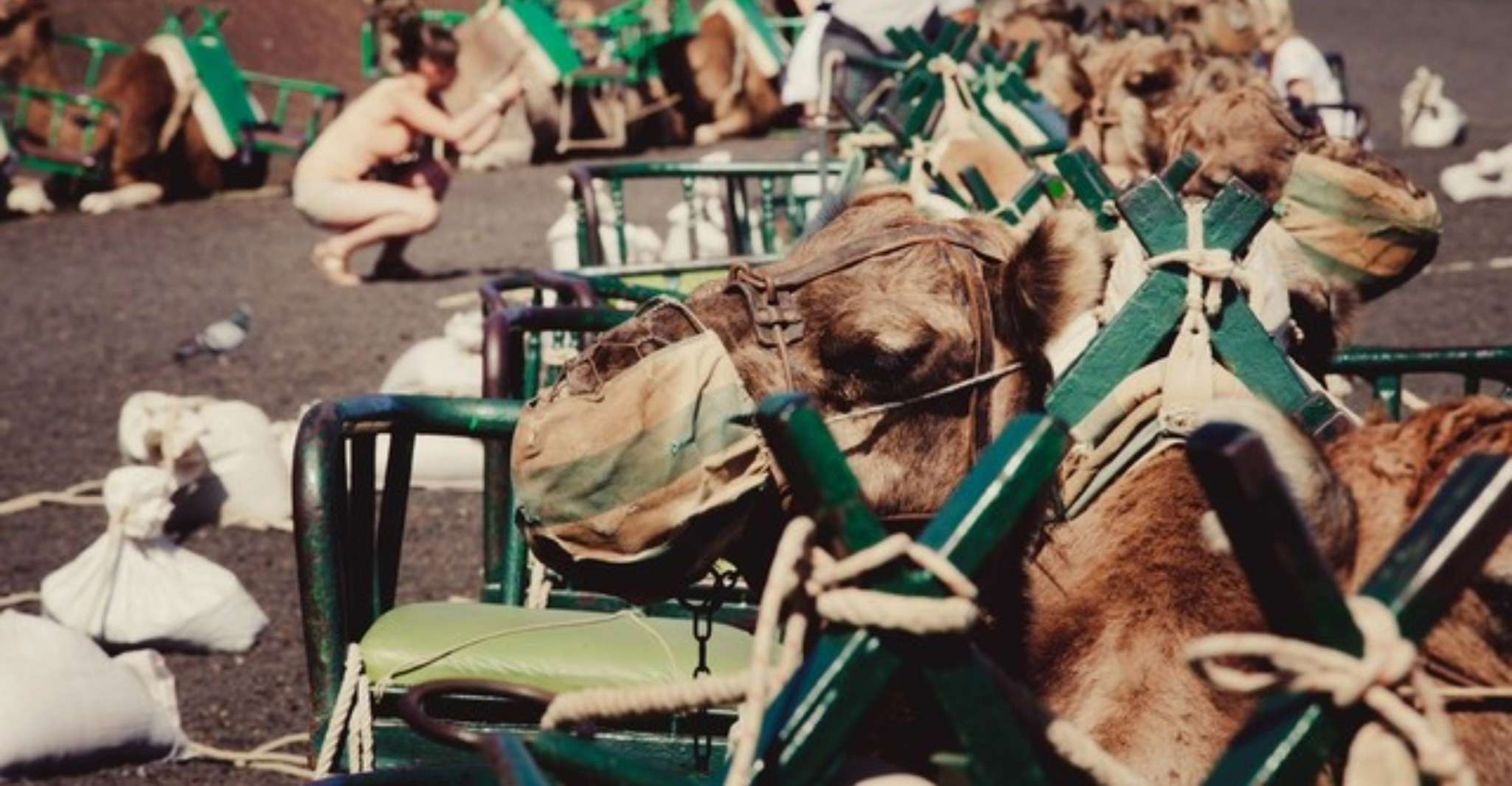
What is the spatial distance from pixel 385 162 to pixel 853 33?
4462 mm

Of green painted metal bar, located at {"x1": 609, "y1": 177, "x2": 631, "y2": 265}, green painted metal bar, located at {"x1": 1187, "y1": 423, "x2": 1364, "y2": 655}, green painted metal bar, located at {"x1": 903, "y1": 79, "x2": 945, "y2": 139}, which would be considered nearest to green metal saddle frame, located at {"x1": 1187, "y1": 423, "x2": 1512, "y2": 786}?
green painted metal bar, located at {"x1": 1187, "y1": 423, "x2": 1364, "y2": 655}

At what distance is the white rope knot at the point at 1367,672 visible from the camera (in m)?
1.41

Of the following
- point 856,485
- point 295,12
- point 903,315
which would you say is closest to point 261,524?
point 903,315

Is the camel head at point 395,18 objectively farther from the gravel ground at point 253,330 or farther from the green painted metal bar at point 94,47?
the green painted metal bar at point 94,47

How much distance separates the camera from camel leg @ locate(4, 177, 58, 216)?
584 inches

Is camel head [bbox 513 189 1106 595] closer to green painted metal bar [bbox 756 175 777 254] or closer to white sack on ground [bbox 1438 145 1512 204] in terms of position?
green painted metal bar [bbox 756 175 777 254]

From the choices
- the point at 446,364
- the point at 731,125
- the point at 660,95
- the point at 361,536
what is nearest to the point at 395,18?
the point at 446,364

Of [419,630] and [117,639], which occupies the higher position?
[419,630]

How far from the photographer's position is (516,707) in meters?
2.94

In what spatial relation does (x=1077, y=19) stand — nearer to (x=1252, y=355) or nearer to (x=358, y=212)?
(x=358, y=212)

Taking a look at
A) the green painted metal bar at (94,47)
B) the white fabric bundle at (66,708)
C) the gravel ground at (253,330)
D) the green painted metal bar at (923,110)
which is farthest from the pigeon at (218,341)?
the green painted metal bar at (94,47)

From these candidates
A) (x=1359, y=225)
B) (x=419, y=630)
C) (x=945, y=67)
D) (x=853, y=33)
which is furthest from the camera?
(x=853, y=33)

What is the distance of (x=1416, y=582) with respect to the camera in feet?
4.73

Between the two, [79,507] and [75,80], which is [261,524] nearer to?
[79,507]
